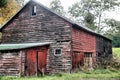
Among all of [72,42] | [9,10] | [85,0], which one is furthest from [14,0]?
[72,42]

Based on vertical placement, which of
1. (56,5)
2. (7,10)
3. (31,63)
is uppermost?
(56,5)

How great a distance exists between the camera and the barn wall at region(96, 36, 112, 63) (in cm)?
3356

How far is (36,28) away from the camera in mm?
28141

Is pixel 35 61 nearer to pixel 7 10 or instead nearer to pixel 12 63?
pixel 12 63

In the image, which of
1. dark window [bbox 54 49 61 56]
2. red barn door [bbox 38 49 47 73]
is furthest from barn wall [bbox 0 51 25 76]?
dark window [bbox 54 49 61 56]

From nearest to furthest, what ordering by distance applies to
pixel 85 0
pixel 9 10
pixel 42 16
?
pixel 42 16 < pixel 9 10 < pixel 85 0

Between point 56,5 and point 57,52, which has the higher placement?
point 56,5

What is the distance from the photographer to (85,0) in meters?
56.8

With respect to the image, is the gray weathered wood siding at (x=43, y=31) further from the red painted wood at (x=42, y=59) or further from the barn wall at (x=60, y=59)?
the red painted wood at (x=42, y=59)

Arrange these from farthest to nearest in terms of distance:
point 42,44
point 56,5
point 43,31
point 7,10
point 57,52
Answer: point 56,5, point 7,10, point 43,31, point 57,52, point 42,44

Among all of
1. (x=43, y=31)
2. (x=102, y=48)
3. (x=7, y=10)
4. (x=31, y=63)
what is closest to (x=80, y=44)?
(x=43, y=31)

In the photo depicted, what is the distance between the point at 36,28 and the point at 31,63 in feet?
17.5

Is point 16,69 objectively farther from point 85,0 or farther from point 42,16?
point 85,0

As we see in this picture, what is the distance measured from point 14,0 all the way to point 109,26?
21650mm
